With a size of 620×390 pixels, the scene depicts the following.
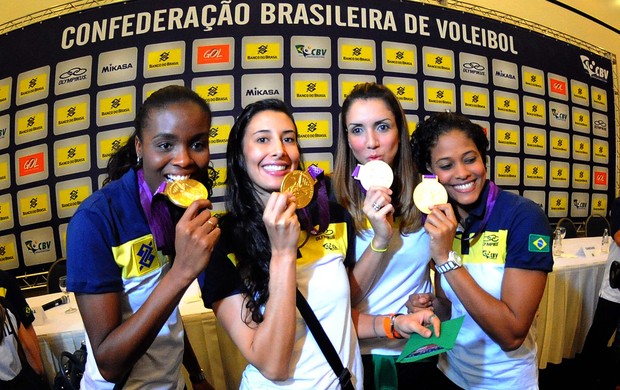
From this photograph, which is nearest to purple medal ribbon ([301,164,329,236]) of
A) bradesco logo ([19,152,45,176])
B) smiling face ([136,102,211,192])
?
smiling face ([136,102,211,192])

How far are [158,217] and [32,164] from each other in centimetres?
500

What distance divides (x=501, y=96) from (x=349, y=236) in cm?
560

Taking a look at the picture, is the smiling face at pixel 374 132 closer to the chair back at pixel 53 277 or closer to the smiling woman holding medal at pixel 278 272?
the smiling woman holding medal at pixel 278 272

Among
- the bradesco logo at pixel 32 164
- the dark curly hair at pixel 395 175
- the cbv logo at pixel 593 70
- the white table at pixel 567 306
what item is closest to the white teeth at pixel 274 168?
the dark curly hair at pixel 395 175

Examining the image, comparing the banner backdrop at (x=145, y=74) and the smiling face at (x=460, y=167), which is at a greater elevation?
the banner backdrop at (x=145, y=74)

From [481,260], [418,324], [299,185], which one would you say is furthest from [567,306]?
[299,185]

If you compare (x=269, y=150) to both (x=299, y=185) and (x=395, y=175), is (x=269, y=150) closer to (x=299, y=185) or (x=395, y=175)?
(x=299, y=185)

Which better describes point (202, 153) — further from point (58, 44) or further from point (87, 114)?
point (58, 44)

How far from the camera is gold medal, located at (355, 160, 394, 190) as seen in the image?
136cm

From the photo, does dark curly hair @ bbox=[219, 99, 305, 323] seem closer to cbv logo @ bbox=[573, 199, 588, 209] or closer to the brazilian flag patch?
the brazilian flag patch

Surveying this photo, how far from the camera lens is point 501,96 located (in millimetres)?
5809

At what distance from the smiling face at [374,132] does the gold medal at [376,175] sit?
94 millimetres

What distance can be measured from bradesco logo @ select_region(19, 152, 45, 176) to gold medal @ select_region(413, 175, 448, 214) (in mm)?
5274

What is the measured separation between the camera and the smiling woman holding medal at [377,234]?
136 centimetres
